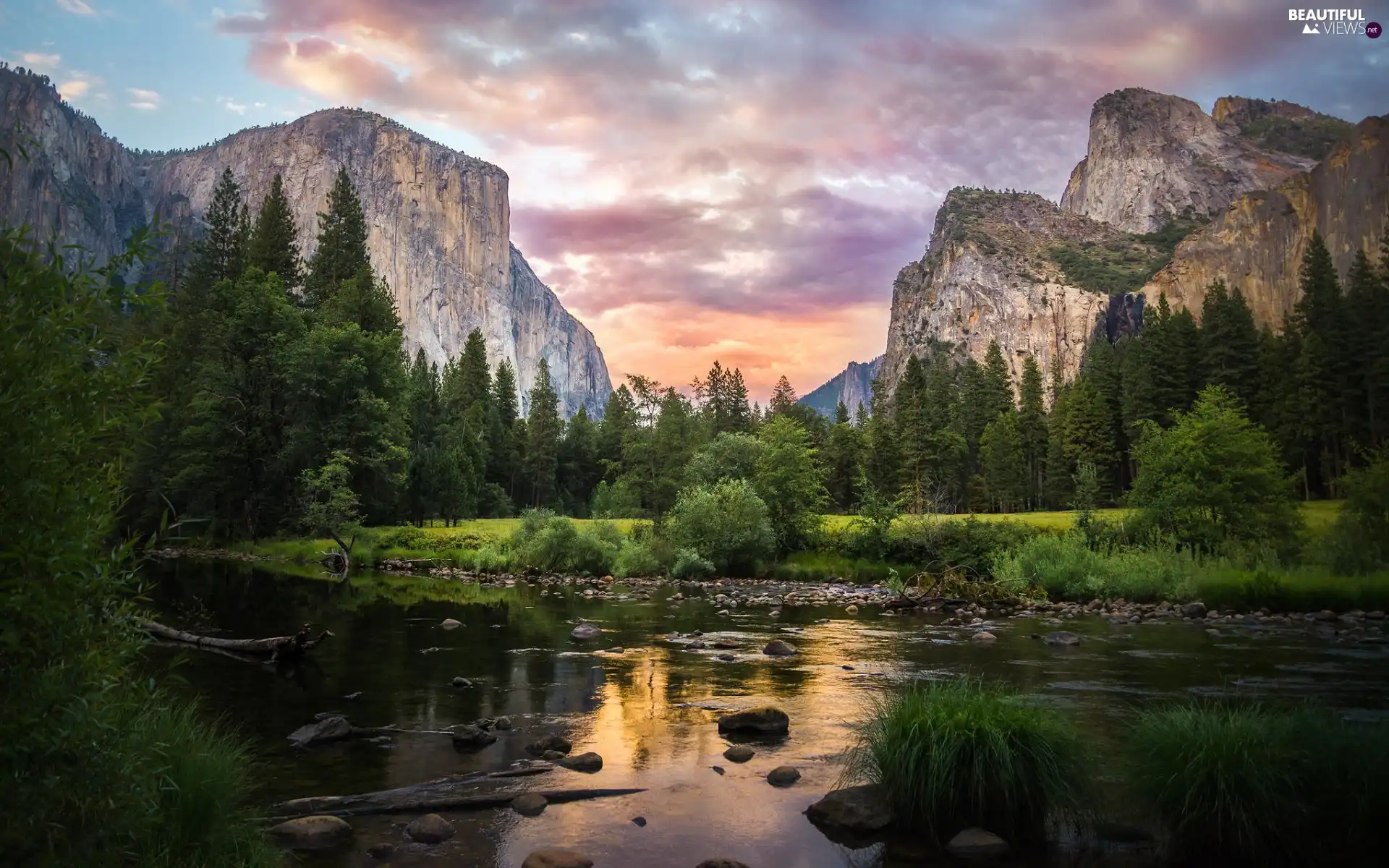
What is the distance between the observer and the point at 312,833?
8344 millimetres

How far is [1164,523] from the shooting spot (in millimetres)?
37875

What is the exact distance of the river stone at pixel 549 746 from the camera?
11.8 meters

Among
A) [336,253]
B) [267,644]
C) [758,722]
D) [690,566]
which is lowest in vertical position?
[758,722]

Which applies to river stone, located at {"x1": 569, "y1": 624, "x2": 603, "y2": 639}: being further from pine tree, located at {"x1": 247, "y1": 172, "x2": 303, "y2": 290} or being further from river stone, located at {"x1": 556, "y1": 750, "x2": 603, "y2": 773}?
pine tree, located at {"x1": 247, "y1": 172, "x2": 303, "y2": 290}

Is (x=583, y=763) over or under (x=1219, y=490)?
under

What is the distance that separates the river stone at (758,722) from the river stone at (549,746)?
2.64 metres

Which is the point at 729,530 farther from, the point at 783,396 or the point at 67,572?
the point at 783,396

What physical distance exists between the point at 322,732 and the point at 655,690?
637 cm

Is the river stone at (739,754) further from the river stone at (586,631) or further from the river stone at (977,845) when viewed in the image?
the river stone at (586,631)

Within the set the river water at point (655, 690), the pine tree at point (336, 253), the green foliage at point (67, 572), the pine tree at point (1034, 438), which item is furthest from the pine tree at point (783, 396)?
the green foliage at point (67, 572)

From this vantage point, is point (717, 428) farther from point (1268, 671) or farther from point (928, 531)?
point (1268, 671)

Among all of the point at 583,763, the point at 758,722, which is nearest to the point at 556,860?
the point at 583,763

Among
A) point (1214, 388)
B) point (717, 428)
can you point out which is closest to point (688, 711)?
point (1214, 388)

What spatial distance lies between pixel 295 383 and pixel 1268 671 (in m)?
55.6
